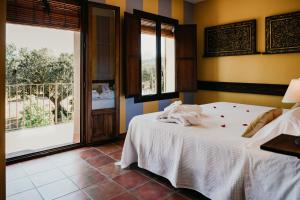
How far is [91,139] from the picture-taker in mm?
3584

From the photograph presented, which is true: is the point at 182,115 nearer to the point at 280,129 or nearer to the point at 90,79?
the point at 280,129

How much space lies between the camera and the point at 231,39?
14.3ft

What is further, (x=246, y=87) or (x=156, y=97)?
(x=156, y=97)

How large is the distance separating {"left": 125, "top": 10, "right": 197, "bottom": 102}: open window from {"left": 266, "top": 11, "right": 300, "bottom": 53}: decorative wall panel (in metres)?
1.37

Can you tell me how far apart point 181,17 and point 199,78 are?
4.49 ft

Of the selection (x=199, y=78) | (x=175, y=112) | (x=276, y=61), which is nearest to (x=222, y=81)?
(x=199, y=78)

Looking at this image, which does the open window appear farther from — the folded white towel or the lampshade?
the lampshade

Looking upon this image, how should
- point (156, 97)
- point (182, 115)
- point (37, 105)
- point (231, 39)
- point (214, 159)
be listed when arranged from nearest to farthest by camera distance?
1. point (214, 159)
2. point (182, 115)
3. point (231, 39)
4. point (156, 97)
5. point (37, 105)

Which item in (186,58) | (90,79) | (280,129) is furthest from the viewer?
(186,58)

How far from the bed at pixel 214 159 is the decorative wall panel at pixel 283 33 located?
152 cm

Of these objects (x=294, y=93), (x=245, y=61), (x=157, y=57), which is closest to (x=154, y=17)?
(x=157, y=57)

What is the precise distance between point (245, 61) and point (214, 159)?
2892mm

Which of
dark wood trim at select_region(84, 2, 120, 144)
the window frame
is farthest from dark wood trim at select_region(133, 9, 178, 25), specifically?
dark wood trim at select_region(84, 2, 120, 144)

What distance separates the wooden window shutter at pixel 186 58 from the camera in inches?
181
